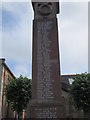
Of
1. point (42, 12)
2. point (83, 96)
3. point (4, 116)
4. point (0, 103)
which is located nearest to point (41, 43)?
Result: point (42, 12)

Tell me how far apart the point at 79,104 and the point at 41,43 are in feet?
41.4

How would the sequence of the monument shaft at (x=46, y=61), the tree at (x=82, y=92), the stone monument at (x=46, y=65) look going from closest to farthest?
1. the stone monument at (x=46, y=65)
2. the monument shaft at (x=46, y=61)
3. the tree at (x=82, y=92)

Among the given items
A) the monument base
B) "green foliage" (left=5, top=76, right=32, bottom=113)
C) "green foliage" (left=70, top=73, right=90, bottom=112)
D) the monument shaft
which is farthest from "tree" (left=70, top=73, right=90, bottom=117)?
the monument base

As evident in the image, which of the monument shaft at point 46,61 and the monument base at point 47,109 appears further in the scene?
the monument shaft at point 46,61

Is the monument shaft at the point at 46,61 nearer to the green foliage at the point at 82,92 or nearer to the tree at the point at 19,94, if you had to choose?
the green foliage at the point at 82,92

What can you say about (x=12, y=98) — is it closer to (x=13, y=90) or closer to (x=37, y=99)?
(x=13, y=90)

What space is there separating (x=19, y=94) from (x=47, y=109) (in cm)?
1379

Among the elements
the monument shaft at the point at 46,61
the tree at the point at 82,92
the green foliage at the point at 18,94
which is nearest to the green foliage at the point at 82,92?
the tree at the point at 82,92

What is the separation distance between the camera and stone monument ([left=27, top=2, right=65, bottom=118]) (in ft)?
44.6

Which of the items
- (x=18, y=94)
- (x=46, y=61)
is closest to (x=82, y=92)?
(x=18, y=94)

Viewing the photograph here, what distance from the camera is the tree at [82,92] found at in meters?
25.2

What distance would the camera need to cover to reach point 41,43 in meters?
15.9

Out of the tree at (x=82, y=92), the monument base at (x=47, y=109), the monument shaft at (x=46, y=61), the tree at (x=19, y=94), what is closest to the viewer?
the monument base at (x=47, y=109)

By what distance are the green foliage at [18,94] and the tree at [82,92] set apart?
19.5 ft
